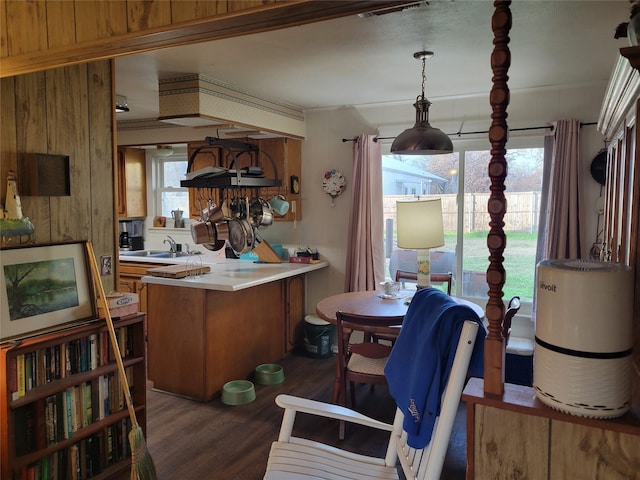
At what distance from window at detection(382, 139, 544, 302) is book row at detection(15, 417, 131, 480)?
2.70 metres

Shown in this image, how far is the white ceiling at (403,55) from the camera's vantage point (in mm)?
2234

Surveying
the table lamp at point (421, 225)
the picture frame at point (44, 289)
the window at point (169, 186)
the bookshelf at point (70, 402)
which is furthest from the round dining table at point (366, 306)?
the window at point (169, 186)

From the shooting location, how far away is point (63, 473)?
88.8 inches

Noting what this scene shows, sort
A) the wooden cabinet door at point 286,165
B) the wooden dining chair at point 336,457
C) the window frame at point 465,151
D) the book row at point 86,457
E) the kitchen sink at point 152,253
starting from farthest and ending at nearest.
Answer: the kitchen sink at point 152,253, the wooden cabinet door at point 286,165, the window frame at point 465,151, the book row at point 86,457, the wooden dining chair at point 336,457

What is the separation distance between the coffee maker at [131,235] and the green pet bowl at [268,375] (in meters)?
2.53

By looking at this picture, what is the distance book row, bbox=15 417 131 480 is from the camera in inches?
84.9

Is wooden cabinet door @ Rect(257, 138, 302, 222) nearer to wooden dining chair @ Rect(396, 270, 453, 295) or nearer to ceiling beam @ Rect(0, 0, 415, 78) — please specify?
wooden dining chair @ Rect(396, 270, 453, 295)

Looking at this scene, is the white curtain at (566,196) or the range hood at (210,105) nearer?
the range hood at (210,105)

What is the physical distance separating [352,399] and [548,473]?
2.14 m

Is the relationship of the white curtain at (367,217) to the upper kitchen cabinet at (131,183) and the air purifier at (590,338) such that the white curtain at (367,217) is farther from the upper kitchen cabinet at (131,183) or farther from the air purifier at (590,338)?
the air purifier at (590,338)

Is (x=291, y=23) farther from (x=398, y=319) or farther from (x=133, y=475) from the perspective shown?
(x=133, y=475)

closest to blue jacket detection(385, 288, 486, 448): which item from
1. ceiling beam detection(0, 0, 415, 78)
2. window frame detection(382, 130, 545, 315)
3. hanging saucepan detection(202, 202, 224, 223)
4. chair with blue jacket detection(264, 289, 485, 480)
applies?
chair with blue jacket detection(264, 289, 485, 480)

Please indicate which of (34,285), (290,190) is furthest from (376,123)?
(34,285)

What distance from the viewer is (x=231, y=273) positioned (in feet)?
12.8
